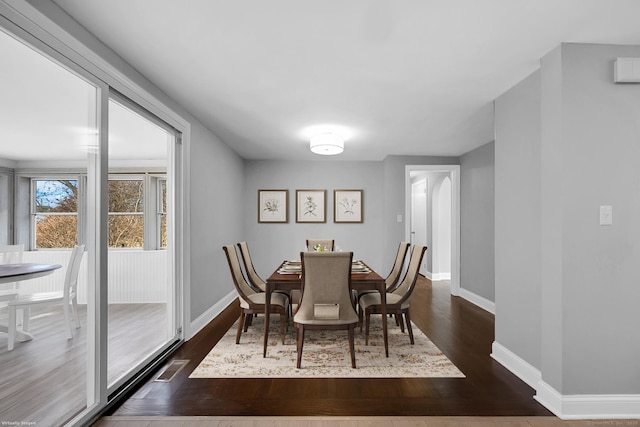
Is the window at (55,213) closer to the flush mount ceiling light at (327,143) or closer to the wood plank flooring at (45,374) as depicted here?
the wood plank flooring at (45,374)

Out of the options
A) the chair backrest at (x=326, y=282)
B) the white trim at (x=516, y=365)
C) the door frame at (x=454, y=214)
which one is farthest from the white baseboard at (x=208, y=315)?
the door frame at (x=454, y=214)

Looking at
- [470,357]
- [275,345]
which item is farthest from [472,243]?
[275,345]

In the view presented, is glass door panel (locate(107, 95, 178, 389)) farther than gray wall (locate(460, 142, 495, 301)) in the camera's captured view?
No

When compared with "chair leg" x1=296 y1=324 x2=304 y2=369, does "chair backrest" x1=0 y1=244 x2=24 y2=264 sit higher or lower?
higher

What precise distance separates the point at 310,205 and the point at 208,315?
2794 millimetres

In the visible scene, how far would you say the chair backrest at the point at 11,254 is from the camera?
5.01ft

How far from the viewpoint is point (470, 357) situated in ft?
9.95

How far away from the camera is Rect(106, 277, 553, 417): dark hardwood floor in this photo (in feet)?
7.05

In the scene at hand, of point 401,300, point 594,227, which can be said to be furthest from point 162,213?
point 594,227

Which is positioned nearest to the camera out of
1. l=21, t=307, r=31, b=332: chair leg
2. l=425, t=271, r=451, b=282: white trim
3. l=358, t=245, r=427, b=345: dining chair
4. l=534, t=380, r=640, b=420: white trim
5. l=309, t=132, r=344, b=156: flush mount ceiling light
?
l=21, t=307, r=31, b=332: chair leg

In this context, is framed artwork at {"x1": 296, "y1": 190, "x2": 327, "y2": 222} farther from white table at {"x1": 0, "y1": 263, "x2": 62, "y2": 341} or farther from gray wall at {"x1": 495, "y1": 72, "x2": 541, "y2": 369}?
white table at {"x1": 0, "y1": 263, "x2": 62, "y2": 341}

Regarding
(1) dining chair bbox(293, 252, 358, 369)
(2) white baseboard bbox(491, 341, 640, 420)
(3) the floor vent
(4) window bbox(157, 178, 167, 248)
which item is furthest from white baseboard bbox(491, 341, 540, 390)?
(4) window bbox(157, 178, 167, 248)

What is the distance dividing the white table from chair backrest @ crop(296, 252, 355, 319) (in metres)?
1.67

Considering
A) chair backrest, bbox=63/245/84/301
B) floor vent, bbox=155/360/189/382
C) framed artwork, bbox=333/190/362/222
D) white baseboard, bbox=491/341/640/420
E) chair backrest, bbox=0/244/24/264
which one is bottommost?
floor vent, bbox=155/360/189/382
